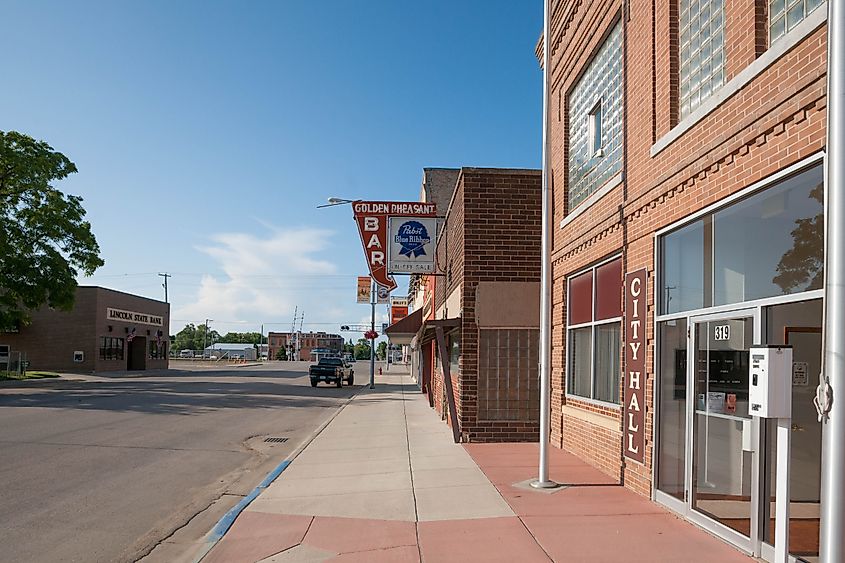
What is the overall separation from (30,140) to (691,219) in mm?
38515

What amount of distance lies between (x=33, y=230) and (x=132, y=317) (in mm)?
27361

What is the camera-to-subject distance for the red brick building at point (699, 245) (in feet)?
20.2

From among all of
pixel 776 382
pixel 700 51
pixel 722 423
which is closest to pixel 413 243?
pixel 700 51

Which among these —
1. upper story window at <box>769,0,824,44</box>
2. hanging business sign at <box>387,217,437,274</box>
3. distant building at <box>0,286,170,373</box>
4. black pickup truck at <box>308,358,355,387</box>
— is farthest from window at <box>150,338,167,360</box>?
upper story window at <box>769,0,824,44</box>

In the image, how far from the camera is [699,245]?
7.95 m

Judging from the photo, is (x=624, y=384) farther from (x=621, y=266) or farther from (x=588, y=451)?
(x=588, y=451)

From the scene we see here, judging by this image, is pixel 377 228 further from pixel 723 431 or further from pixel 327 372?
pixel 327 372

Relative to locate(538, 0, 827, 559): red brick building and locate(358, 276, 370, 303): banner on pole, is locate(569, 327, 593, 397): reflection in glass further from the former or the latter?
locate(358, 276, 370, 303): banner on pole

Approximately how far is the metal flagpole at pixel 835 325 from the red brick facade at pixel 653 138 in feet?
4.61

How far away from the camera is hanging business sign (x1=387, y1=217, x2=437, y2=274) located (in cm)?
1969

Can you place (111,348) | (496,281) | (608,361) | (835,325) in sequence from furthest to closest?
1. (111,348)
2. (496,281)
3. (608,361)
4. (835,325)

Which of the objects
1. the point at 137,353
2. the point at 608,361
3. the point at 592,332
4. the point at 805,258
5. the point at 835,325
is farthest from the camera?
the point at 137,353

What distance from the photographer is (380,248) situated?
22156 mm

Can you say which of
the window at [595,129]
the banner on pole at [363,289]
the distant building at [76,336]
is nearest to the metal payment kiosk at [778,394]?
the window at [595,129]
